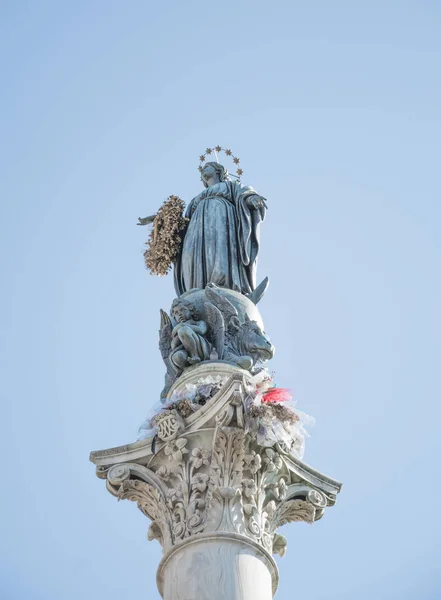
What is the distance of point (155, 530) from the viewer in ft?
50.5

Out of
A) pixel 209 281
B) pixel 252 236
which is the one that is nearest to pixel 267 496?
pixel 209 281

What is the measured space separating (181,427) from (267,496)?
1.61 metres

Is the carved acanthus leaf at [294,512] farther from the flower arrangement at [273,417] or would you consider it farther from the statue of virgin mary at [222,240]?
the statue of virgin mary at [222,240]

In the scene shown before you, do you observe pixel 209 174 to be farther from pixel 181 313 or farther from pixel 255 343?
pixel 255 343

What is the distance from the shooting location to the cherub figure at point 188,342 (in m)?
17.3

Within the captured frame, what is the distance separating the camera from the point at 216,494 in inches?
575

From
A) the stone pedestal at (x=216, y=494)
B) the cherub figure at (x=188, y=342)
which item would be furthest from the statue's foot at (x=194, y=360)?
the stone pedestal at (x=216, y=494)

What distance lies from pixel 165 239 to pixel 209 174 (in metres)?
2.81

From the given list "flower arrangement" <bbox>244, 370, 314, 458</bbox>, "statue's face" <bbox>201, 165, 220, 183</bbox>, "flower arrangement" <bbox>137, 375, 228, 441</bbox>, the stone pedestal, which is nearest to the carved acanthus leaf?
the stone pedestal

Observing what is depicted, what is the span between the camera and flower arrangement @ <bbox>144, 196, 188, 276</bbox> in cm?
→ 2050

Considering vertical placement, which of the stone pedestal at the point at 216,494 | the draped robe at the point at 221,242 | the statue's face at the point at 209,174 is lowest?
the stone pedestal at the point at 216,494

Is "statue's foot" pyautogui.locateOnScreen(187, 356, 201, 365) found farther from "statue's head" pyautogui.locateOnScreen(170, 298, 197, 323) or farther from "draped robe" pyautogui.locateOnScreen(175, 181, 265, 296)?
"draped robe" pyautogui.locateOnScreen(175, 181, 265, 296)

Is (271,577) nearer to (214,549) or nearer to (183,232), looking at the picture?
(214,549)

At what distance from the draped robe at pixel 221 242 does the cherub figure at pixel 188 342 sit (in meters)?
1.49
